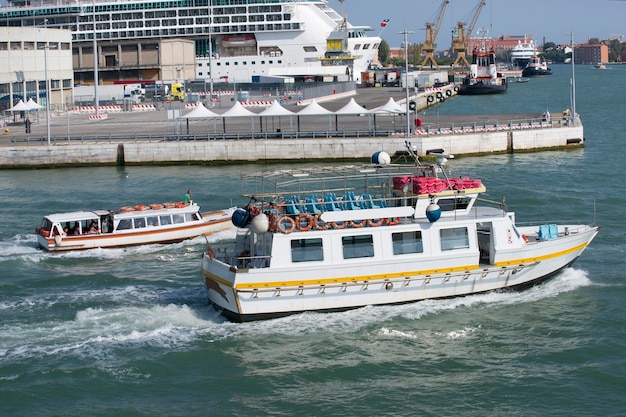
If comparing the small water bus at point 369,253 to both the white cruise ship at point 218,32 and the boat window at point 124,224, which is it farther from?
the white cruise ship at point 218,32

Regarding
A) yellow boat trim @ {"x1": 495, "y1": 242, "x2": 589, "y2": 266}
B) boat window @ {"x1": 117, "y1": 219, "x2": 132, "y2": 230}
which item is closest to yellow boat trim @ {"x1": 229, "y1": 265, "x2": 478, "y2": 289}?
yellow boat trim @ {"x1": 495, "y1": 242, "x2": 589, "y2": 266}

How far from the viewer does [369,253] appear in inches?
941

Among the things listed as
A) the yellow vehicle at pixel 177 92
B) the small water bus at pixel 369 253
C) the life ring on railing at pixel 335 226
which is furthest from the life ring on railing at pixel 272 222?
the yellow vehicle at pixel 177 92

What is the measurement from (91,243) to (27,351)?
33.7 feet

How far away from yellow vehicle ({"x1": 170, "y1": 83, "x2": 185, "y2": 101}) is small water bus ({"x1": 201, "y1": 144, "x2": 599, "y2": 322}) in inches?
2883

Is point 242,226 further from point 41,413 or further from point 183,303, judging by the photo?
point 41,413

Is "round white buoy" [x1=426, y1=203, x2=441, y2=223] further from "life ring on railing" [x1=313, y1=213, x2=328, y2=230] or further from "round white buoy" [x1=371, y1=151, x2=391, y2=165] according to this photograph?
"round white buoy" [x1=371, y1=151, x2=391, y2=165]

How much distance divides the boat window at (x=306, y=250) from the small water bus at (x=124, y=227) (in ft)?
33.9

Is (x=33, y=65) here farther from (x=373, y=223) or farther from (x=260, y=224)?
→ (x=373, y=223)

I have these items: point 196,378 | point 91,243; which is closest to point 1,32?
point 91,243

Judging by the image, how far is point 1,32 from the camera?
7594 cm

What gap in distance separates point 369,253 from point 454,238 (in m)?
2.24

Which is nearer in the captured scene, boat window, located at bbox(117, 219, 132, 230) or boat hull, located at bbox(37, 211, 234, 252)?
boat hull, located at bbox(37, 211, 234, 252)

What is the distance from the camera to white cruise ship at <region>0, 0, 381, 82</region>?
124812 mm
